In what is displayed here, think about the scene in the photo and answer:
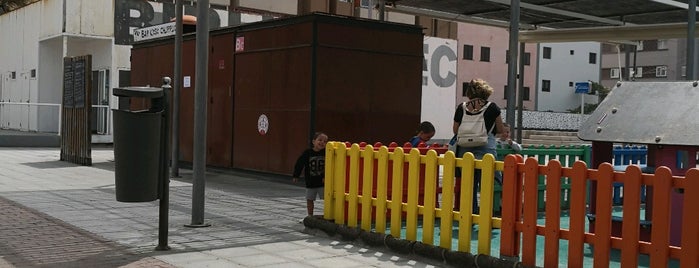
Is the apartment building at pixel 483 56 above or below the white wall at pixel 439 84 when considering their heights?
above

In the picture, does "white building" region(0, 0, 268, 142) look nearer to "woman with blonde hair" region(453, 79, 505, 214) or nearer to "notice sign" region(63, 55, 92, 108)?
"notice sign" region(63, 55, 92, 108)

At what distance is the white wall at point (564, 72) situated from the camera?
6806 cm

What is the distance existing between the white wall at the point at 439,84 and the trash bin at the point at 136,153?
28664mm

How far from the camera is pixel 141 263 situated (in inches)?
247

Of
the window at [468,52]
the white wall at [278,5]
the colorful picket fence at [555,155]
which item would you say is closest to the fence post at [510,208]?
the colorful picket fence at [555,155]

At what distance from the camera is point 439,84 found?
119 ft

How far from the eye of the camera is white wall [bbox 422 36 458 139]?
116 feet

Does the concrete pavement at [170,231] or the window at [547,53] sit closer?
the concrete pavement at [170,231]

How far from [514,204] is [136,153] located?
3.16m

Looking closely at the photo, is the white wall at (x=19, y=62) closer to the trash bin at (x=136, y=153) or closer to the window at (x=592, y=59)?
the trash bin at (x=136, y=153)

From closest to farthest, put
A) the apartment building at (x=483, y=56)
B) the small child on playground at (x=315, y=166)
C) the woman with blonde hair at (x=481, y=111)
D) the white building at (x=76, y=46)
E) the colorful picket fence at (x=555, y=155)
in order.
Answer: the woman with blonde hair at (x=481, y=111), the small child on playground at (x=315, y=166), the colorful picket fence at (x=555, y=155), the white building at (x=76, y=46), the apartment building at (x=483, y=56)

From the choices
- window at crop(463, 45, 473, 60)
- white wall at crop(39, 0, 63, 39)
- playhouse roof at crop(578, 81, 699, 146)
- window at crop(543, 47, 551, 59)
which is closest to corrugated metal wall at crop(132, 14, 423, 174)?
playhouse roof at crop(578, 81, 699, 146)

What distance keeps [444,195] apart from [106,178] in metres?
8.25

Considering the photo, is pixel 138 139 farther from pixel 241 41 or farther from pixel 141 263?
pixel 241 41
